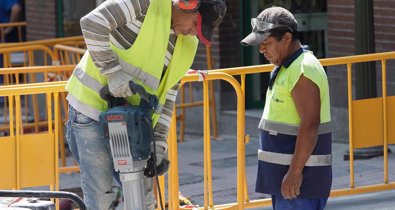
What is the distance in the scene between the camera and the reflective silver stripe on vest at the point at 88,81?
18.1 ft

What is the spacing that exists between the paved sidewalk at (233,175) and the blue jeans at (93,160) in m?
2.84

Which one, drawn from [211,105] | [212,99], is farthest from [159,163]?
[211,105]

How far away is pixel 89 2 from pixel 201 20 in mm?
9364

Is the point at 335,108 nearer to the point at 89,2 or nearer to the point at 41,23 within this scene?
the point at 89,2

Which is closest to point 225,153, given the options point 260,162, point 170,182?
point 170,182

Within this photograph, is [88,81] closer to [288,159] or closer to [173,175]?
[288,159]

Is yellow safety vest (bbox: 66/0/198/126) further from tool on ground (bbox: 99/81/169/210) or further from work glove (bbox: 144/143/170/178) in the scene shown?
work glove (bbox: 144/143/170/178)

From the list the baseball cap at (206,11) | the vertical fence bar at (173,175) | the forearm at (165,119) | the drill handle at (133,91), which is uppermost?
the baseball cap at (206,11)

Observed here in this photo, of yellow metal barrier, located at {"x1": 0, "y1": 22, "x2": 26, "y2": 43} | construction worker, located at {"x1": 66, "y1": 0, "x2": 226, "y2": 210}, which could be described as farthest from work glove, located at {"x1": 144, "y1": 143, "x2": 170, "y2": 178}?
yellow metal barrier, located at {"x1": 0, "y1": 22, "x2": 26, "y2": 43}

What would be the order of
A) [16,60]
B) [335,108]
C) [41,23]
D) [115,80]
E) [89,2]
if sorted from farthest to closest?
[41,23] < [89,2] < [16,60] < [335,108] < [115,80]

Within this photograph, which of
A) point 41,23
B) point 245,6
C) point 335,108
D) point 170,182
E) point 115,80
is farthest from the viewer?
point 41,23

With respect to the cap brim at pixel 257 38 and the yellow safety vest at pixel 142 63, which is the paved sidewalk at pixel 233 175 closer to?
the cap brim at pixel 257 38

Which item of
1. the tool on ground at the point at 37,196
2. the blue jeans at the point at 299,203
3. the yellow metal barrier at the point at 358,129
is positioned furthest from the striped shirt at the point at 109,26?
the yellow metal barrier at the point at 358,129

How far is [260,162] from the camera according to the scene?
20.1 feet
